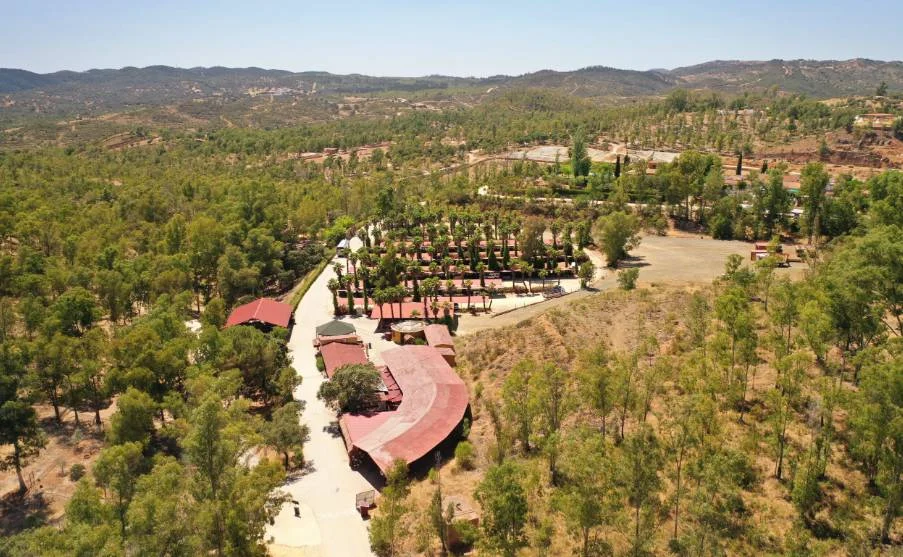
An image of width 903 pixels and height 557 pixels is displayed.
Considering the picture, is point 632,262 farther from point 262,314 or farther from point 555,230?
point 262,314

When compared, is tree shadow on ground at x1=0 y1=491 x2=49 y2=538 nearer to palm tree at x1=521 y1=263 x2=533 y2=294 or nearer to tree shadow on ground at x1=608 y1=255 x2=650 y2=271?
palm tree at x1=521 y1=263 x2=533 y2=294

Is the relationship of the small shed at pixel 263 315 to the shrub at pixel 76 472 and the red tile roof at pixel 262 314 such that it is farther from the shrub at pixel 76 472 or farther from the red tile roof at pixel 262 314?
the shrub at pixel 76 472

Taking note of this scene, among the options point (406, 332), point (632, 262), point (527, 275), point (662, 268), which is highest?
point (662, 268)

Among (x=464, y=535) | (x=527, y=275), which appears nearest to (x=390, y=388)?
(x=464, y=535)

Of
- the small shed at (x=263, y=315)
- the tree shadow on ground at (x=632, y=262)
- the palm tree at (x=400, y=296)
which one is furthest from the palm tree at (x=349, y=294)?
the tree shadow on ground at (x=632, y=262)

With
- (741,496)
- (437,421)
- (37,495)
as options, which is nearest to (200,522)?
(437,421)

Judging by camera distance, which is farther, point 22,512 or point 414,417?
point 414,417
